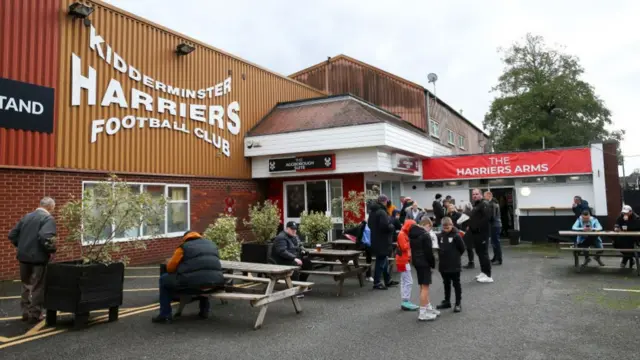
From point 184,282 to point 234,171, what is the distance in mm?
10261

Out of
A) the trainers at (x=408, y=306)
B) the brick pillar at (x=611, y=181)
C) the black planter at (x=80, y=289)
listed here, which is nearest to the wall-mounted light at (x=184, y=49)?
the black planter at (x=80, y=289)

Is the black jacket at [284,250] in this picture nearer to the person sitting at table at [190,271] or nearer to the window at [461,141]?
the person sitting at table at [190,271]

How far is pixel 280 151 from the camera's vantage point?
51.7ft

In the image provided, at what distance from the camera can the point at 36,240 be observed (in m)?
6.03

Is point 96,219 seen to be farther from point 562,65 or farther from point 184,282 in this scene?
point 562,65

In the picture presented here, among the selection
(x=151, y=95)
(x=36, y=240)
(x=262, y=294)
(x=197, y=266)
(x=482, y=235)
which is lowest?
(x=262, y=294)

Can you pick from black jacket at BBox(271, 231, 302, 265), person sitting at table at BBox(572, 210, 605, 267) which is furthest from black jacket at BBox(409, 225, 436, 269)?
person sitting at table at BBox(572, 210, 605, 267)

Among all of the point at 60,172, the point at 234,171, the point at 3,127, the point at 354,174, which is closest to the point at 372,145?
the point at 354,174

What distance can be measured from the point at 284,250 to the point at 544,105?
121 ft

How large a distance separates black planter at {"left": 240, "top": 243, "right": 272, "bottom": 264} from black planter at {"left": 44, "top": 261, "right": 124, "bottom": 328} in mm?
3772

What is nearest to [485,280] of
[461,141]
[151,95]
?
[151,95]

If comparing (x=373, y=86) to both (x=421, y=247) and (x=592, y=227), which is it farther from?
(x=421, y=247)

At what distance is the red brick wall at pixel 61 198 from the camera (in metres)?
9.34

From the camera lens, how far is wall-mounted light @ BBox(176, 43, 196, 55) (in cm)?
1354
